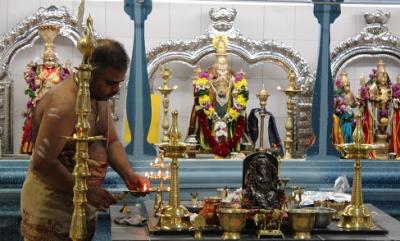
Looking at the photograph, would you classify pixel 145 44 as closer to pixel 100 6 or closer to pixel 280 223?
pixel 100 6

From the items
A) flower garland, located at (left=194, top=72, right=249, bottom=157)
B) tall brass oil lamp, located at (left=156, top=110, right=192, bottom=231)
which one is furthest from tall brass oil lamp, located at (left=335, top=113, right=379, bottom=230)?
flower garland, located at (left=194, top=72, right=249, bottom=157)

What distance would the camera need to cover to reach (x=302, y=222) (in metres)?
4.64

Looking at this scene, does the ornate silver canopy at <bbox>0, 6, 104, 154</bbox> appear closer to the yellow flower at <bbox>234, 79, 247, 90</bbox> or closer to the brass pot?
the yellow flower at <bbox>234, 79, 247, 90</bbox>

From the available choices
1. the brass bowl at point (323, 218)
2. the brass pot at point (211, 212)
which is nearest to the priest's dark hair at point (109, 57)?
the brass pot at point (211, 212)

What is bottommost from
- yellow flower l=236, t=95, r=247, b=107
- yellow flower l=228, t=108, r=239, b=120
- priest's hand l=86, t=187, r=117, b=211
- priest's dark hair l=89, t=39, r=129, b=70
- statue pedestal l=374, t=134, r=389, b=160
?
priest's hand l=86, t=187, r=117, b=211

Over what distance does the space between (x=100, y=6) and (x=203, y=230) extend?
5228 millimetres

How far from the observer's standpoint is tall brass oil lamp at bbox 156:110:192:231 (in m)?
4.65

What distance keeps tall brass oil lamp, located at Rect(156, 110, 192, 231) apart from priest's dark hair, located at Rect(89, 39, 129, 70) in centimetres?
37

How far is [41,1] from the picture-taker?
9406mm

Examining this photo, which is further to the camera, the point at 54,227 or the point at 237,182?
the point at 237,182

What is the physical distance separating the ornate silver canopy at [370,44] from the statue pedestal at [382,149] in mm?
890

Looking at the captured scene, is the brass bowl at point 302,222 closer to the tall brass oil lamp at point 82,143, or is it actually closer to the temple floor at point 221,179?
the tall brass oil lamp at point 82,143

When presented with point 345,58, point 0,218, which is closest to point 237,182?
point 0,218

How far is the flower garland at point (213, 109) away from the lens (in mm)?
8742
